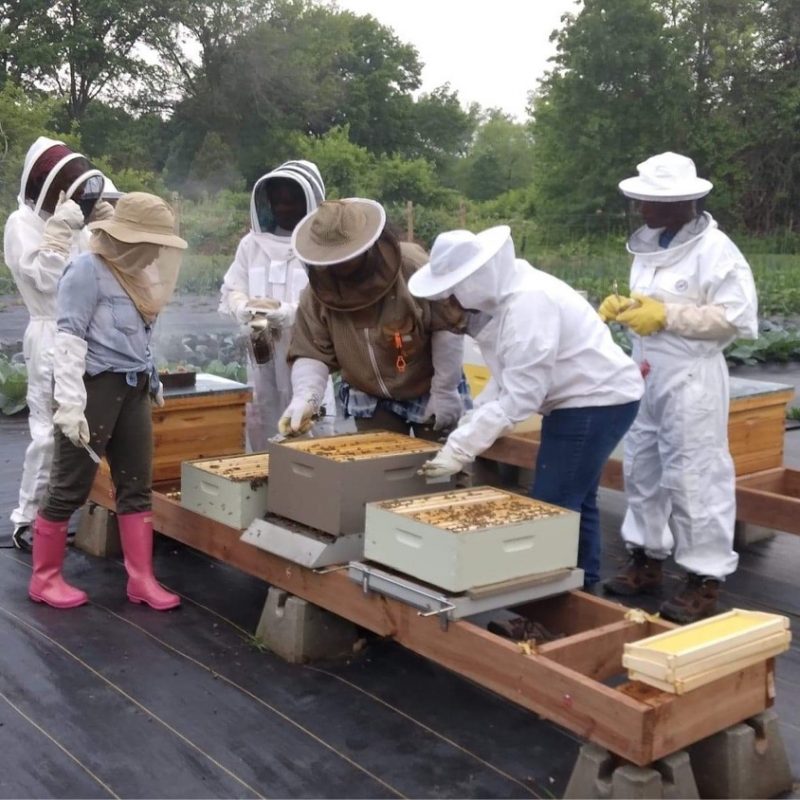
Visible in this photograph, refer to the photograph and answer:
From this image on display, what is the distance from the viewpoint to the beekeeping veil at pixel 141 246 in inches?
124

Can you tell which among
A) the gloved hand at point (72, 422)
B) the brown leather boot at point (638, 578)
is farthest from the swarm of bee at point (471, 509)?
the gloved hand at point (72, 422)

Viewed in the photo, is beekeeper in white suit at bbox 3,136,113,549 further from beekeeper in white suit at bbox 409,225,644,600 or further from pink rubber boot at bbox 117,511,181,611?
beekeeper in white suit at bbox 409,225,644,600

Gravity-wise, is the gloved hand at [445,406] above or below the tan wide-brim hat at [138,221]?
below

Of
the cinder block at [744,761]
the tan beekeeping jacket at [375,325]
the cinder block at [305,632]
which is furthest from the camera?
the tan beekeeping jacket at [375,325]

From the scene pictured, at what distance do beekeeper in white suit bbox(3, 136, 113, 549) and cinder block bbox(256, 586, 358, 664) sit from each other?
1.26 meters

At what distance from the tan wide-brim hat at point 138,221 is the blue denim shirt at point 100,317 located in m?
0.13

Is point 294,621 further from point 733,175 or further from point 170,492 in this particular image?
point 733,175

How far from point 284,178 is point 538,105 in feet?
85.0

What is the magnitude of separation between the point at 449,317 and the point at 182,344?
18.5 feet

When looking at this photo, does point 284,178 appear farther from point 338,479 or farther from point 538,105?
point 538,105

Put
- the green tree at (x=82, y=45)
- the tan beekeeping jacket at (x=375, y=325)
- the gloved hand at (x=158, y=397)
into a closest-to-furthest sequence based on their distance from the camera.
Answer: the tan beekeeping jacket at (x=375, y=325), the gloved hand at (x=158, y=397), the green tree at (x=82, y=45)

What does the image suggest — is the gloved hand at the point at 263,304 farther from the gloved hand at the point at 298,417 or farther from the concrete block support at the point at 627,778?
the concrete block support at the point at 627,778

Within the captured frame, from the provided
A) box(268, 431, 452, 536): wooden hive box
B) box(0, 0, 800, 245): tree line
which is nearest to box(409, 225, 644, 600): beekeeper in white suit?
box(268, 431, 452, 536): wooden hive box

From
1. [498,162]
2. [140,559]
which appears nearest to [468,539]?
[140,559]
